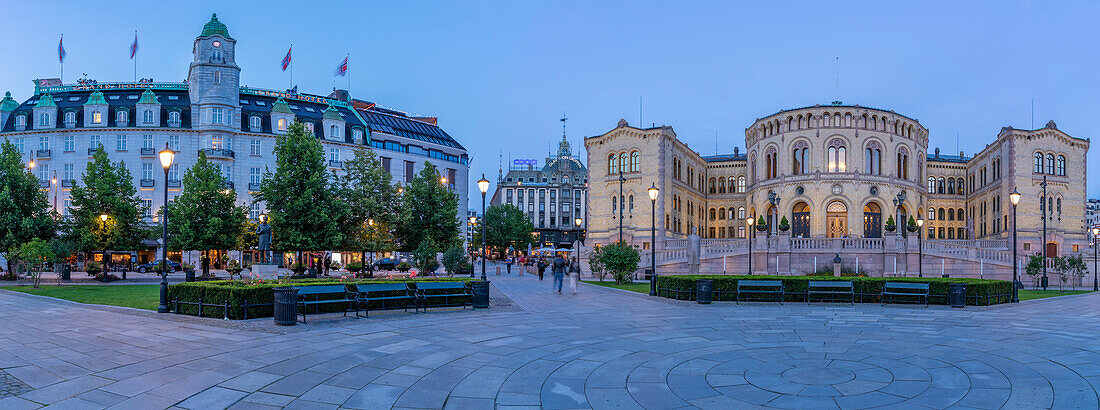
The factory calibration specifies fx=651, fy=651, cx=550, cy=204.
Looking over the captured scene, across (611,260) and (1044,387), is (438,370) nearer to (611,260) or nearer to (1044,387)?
(1044,387)

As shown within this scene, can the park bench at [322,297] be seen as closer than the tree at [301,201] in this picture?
Yes

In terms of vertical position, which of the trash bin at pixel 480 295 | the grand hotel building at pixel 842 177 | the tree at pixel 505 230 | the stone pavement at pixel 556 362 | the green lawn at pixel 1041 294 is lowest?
the green lawn at pixel 1041 294

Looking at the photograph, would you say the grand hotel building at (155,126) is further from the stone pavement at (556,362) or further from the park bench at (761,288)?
the park bench at (761,288)

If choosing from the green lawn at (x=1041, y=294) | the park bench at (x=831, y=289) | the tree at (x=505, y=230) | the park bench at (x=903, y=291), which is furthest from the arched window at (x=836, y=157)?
the tree at (x=505, y=230)

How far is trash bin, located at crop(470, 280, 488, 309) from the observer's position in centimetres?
1995

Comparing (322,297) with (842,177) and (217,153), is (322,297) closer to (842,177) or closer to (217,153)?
(217,153)

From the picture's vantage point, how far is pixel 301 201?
3741 cm

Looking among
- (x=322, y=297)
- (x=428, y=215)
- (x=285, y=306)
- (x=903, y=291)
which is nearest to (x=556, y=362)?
(x=285, y=306)

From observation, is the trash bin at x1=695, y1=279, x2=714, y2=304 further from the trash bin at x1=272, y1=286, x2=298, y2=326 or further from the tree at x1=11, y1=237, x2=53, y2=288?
the tree at x1=11, y1=237, x2=53, y2=288

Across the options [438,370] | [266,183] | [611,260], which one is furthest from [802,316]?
[266,183]

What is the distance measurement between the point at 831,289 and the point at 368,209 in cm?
2978

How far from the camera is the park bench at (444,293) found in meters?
19.5

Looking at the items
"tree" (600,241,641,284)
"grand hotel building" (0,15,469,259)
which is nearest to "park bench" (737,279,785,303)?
"tree" (600,241,641,284)

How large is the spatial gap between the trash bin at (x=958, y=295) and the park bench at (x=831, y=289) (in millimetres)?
2903
